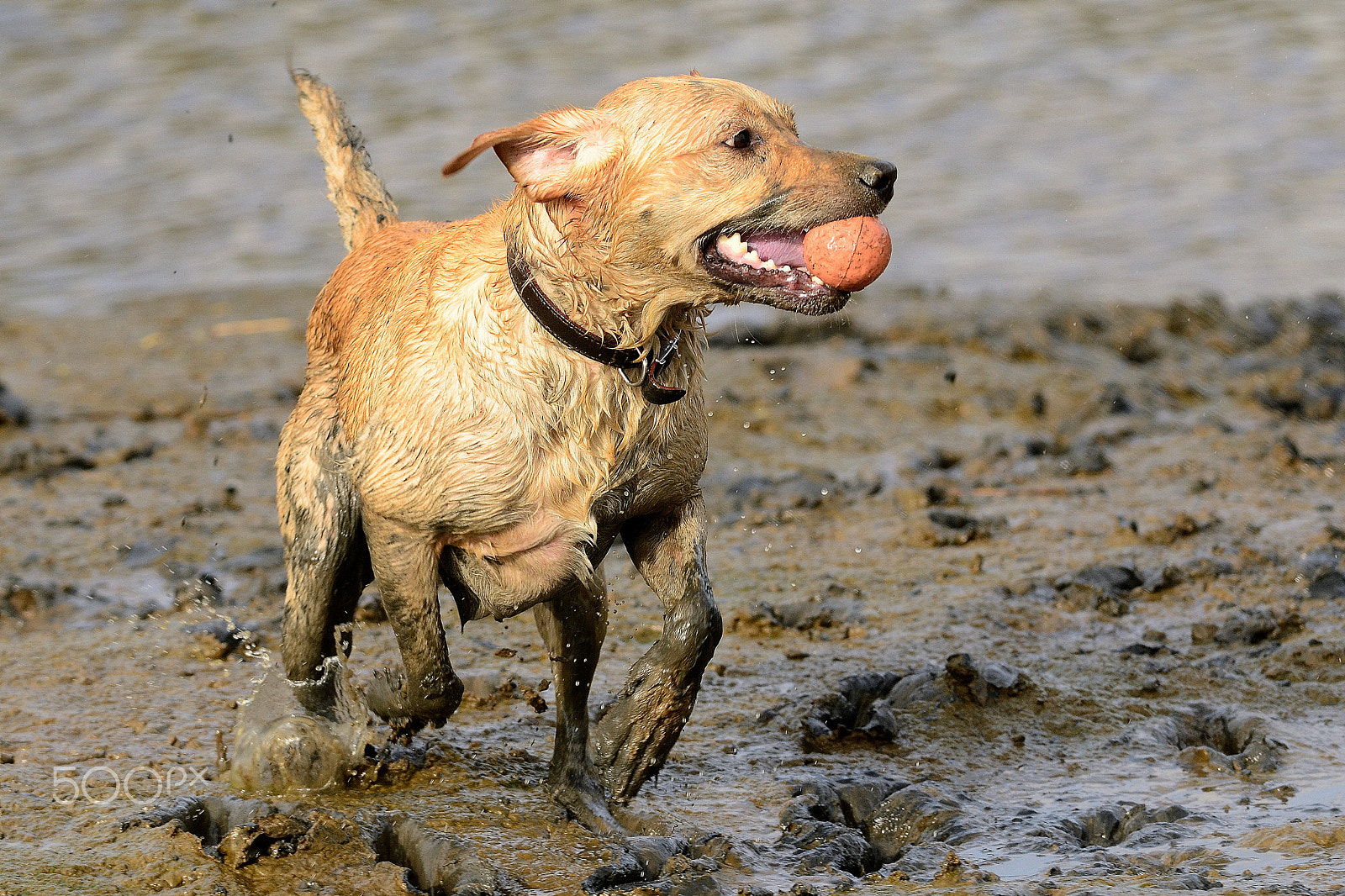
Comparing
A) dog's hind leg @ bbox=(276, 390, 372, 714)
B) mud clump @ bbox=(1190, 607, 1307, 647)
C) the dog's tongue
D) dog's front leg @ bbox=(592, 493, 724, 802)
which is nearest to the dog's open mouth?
the dog's tongue

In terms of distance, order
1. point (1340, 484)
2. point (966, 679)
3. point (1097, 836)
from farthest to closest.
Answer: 1. point (1340, 484)
2. point (966, 679)
3. point (1097, 836)

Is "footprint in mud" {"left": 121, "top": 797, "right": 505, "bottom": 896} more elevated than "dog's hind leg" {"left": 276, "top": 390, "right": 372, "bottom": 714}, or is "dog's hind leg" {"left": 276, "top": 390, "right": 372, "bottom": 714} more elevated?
"dog's hind leg" {"left": 276, "top": 390, "right": 372, "bottom": 714}

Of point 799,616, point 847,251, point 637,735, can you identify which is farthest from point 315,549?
point 799,616

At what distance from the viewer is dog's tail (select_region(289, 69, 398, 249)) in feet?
20.3

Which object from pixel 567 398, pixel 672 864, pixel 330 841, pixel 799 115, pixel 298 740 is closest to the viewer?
pixel 567 398

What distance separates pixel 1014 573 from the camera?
722cm

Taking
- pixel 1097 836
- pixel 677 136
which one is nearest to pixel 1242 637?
pixel 1097 836

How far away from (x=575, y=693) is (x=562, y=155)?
1.78 m

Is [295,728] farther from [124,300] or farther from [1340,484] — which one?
[124,300]

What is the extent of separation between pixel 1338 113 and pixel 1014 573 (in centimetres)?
985

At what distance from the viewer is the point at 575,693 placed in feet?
17.4

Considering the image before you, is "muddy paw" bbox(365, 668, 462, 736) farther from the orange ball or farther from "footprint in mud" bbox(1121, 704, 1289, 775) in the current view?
"footprint in mud" bbox(1121, 704, 1289, 775)

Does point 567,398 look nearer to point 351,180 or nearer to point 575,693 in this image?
point 575,693

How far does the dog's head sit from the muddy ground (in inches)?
66.5
